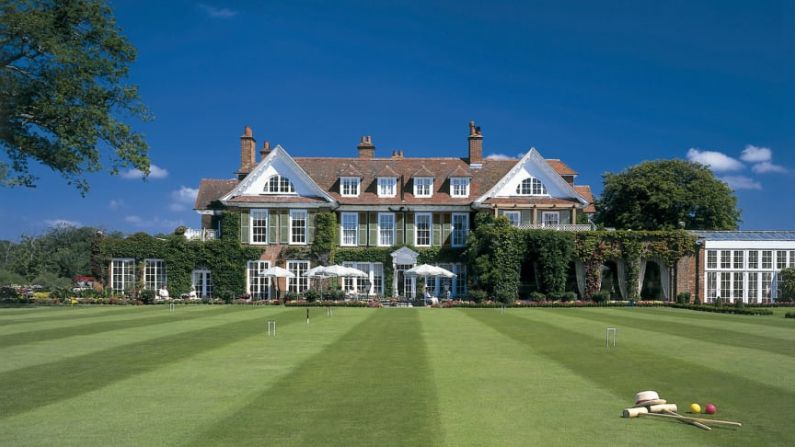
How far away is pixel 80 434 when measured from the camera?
8047 millimetres

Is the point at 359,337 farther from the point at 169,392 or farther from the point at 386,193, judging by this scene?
the point at 386,193

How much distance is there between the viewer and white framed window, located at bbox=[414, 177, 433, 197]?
43.6 meters

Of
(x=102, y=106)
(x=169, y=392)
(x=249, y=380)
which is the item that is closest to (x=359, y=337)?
(x=249, y=380)

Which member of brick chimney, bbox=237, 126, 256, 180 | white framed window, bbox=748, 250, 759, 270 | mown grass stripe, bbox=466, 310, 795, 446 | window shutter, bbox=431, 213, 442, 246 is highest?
brick chimney, bbox=237, 126, 256, 180

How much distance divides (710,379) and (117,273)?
125ft

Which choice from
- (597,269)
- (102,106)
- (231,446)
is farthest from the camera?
(597,269)

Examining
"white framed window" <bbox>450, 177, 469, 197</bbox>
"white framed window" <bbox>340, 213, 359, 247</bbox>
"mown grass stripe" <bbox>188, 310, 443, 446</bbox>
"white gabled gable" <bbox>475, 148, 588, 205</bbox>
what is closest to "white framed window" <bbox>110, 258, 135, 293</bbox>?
"white framed window" <bbox>340, 213, 359, 247</bbox>

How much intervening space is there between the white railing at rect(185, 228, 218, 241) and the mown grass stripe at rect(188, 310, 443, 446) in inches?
1178

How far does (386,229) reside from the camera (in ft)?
141

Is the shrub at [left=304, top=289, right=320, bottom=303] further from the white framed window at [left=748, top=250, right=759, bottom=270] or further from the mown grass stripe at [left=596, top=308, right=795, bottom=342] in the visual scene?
the white framed window at [left=748, top=250, right=759, bottom=270]

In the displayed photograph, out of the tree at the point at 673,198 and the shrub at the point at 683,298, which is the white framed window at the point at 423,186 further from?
the tree at the point at 673,198

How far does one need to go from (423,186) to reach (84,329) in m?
26.5

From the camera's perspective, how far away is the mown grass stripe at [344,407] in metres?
7.86

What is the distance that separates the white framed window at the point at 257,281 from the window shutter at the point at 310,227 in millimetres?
2884
